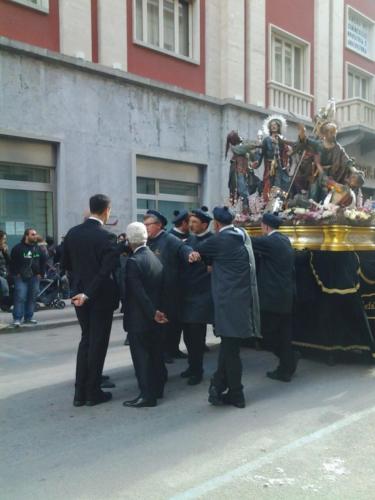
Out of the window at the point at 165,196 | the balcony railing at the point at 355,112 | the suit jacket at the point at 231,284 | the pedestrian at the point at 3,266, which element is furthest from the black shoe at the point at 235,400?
the balcony railing at the point at 355,112

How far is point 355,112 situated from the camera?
18469mm

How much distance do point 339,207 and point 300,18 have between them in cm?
1337

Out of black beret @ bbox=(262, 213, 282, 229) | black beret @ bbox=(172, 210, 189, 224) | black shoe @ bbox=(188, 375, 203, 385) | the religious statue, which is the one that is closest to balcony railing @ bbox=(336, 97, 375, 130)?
the religious statue

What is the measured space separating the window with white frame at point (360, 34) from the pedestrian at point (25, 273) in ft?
51.5

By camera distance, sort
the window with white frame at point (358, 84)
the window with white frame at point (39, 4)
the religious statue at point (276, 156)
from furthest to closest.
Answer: the window with white frame at point (358, 84), the window with white frame at point (39, 4), the religious statue at point (276, 156)

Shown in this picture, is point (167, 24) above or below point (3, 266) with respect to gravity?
above

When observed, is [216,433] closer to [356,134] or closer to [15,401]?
[15,401]

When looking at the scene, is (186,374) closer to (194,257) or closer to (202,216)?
(194,257)

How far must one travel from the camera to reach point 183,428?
4340 mm

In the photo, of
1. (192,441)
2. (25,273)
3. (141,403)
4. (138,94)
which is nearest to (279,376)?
(141,403)

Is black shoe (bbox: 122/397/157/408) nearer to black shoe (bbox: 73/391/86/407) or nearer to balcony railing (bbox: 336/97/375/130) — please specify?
black shoe (bbox: 73/391/86/407)

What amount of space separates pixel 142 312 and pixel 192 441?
1300 millimetres

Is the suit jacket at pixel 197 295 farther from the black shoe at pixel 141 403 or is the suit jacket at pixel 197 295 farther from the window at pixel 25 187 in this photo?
the window at pixel 25 187

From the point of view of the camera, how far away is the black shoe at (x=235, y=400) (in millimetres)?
4840
